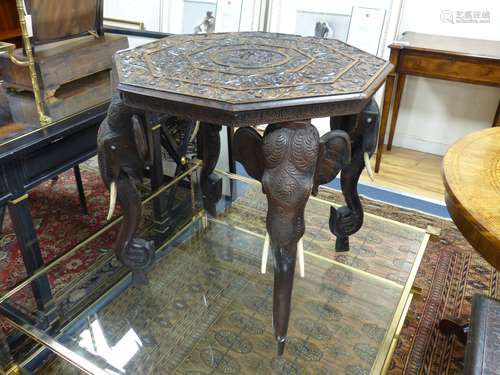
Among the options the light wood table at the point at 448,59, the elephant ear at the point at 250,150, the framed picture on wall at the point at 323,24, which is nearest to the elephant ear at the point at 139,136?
the elephant ear at the point at 250,150

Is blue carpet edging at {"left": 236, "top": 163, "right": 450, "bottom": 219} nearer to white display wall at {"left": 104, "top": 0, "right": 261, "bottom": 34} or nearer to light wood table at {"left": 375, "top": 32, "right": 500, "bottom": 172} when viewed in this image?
light wood table at {"left": 375, "top": 32, "right": 500, "bottom": 172}

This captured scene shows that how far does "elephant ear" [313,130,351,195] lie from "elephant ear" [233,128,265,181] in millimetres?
142

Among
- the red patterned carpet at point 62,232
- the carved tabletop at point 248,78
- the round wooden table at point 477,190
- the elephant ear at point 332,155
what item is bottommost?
the red patterned carpet at point 62,232

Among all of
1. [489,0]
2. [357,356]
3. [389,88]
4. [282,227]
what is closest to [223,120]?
[282,227]

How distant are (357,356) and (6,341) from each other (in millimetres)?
924

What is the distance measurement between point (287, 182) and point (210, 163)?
75cm

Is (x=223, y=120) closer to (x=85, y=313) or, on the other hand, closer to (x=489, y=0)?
(x=85, y=313)

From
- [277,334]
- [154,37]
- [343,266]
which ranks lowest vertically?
[343,266]

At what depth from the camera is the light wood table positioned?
2.03 m

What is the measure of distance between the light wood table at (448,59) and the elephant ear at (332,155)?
1313 millimetres

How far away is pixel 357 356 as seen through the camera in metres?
1.16

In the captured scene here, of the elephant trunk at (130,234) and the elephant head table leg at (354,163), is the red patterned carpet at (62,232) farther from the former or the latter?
the elephant head table leg at (354,163)

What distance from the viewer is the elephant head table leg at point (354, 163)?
1144 mm

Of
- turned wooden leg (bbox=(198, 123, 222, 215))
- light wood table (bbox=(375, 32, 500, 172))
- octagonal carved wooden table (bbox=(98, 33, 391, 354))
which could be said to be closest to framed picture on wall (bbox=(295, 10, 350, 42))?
light wood table (bbox=(375, 32, 500, 172))
